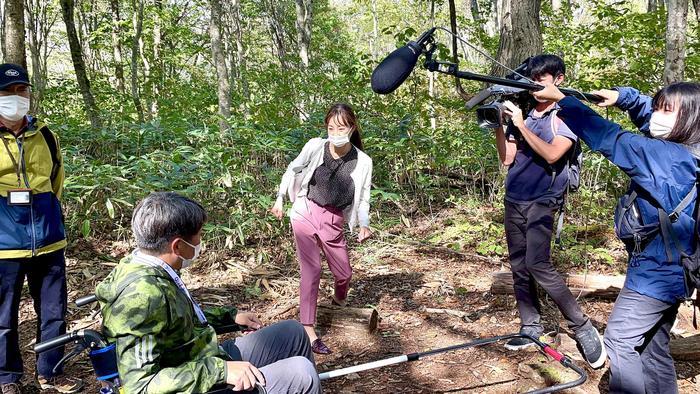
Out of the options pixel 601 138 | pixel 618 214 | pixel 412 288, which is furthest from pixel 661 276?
pixel 412 288

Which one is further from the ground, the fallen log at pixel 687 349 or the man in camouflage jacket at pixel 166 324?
the man in camouflage jacket at pixel 166 324

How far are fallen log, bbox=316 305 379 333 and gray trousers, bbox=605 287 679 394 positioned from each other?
1993mm

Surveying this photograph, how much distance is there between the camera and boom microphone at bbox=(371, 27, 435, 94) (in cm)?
250

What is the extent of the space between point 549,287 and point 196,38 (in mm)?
18872

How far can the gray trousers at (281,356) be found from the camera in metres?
2.34

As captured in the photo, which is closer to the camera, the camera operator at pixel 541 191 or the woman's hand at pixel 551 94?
the woman's hand at pixel 551 94

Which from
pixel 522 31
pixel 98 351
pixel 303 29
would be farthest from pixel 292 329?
pixel 303 29

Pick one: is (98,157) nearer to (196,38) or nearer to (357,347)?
(357,347)

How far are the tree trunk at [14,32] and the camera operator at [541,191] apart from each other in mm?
4423

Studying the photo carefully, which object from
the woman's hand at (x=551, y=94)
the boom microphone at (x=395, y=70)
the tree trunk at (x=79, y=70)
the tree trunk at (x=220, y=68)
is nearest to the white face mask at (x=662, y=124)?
the woman's hand at (x=551, y=94)

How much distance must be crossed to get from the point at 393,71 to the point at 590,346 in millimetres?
2343

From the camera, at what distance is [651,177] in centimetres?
234

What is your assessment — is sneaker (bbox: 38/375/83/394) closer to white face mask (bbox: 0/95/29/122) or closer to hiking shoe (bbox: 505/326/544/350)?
white face mask (bbox: 0/95/29/122)

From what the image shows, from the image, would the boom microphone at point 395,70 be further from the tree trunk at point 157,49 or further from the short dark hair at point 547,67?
the tree trunk at point 157,49
